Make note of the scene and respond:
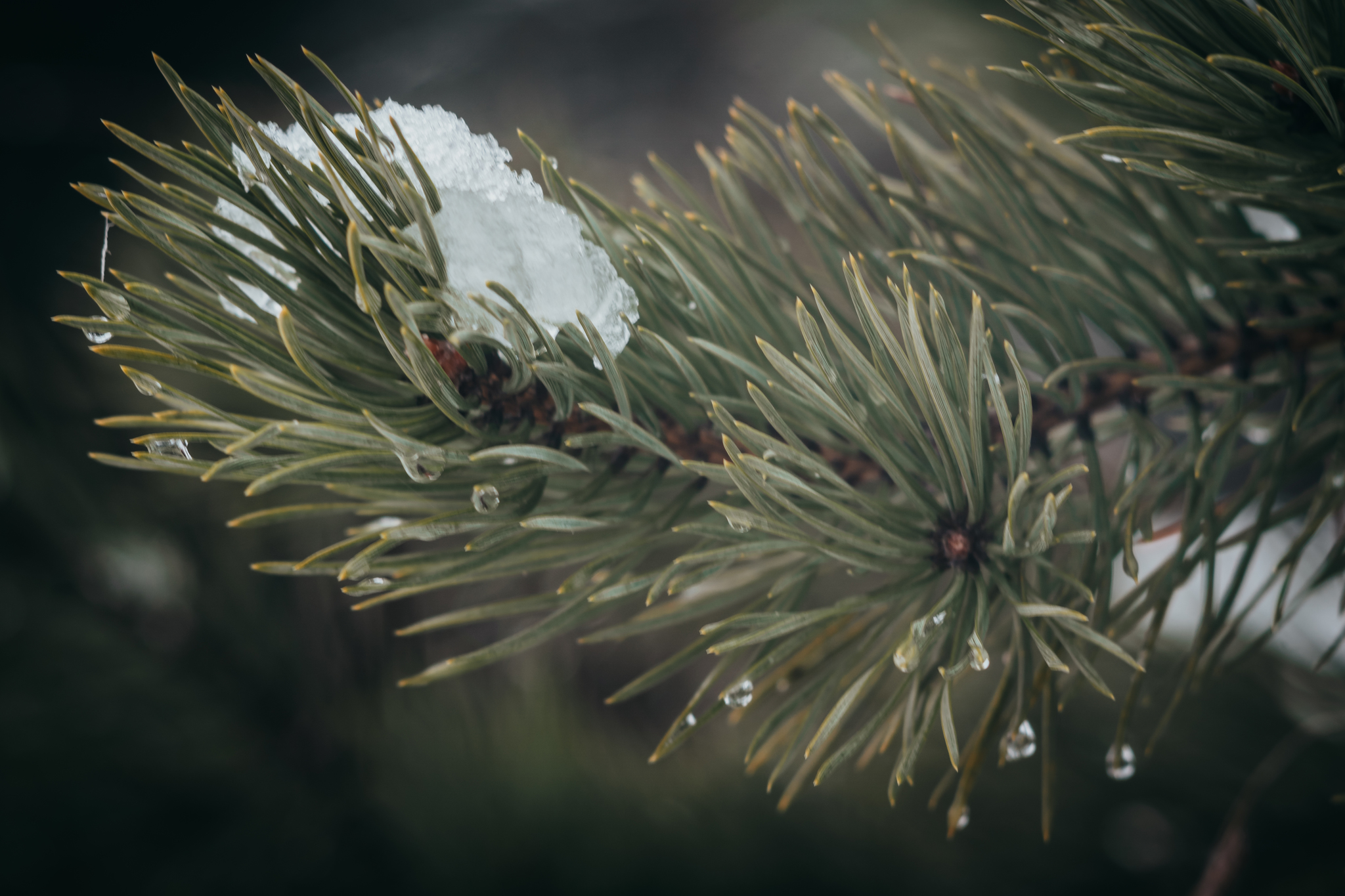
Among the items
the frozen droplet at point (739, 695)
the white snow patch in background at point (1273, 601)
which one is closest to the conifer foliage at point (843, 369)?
the frozen droplet at point (739, 695)

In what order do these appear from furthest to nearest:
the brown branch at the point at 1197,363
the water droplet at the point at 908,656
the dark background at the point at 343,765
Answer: the dark background at the point at 343,765 < the brown branch at the point at 1197,363 < the water droplet at the point at 908,656

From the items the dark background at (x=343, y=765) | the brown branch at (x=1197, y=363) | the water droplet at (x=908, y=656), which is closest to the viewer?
the water droplet at (x=908, y=656)

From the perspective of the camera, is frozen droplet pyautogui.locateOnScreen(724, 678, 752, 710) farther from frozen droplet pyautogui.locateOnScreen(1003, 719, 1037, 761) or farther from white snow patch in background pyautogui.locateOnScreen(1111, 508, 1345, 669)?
white snow patch in background pyautogui.locateOnScreen(1111, 508, 1345, 669)

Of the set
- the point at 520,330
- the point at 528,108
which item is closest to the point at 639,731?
the point at 520,330

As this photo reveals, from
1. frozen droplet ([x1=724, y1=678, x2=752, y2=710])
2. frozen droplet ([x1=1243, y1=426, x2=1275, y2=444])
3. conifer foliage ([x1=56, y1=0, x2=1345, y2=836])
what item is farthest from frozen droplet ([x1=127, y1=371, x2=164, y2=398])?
frozen droplet ([x1=1243, y1=426, x2=1275, y2=444])

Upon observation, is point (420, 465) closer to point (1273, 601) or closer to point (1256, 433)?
point (1256, 433)

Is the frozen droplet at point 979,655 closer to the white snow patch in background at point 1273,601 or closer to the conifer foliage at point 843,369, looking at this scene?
the conifer foliage at point 843,369
